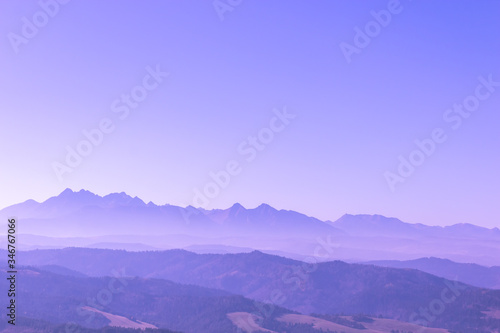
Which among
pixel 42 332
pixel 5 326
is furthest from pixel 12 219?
pixel 5 326

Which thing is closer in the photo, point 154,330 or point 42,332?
point 42,332

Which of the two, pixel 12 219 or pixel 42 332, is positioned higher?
pixel 12 219

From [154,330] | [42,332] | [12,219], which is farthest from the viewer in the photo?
[154,330]

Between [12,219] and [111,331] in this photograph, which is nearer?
[12,219]

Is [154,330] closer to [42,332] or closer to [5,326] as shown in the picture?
[42,332]

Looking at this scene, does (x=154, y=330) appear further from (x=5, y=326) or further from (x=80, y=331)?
(x=5, y=326)

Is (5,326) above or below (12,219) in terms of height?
below

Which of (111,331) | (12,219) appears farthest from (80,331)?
(12,219)

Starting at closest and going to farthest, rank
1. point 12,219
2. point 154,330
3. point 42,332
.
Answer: point 12,219 < point 42,332 < point 154,330
